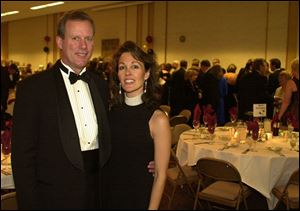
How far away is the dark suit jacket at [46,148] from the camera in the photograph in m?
1.79

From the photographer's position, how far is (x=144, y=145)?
2080 millimetres

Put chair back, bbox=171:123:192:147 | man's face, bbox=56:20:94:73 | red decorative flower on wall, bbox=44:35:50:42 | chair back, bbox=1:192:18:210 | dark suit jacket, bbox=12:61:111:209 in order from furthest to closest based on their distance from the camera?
red decorative flower on wall, bbox=44:35:50:42, chair back, bbox=171:123:192:147, chair back, bbox=1:192:18:210, man's face, bbox=56:20:94:73, dark suit jacket, bbox=12:61:111:209

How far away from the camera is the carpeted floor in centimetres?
395

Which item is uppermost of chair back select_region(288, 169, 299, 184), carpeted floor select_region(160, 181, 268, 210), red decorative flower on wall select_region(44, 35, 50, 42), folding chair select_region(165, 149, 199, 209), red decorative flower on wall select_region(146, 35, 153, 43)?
red decorative flower on wall select_region(44, 35, 50, 42)

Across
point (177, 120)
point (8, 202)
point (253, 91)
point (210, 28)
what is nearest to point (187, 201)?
point (253, 91)

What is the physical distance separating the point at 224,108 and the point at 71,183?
20.8 ft

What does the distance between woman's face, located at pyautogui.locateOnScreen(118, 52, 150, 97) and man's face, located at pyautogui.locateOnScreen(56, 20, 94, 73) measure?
0.65ft

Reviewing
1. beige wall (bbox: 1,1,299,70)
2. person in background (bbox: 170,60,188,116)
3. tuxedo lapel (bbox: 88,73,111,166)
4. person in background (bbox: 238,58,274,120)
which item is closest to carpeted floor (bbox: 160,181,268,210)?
person in background (bbox: 238,58,274,120)

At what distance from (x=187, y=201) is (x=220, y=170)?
4.09 feet

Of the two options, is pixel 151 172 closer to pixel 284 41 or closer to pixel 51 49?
pixel 284 41

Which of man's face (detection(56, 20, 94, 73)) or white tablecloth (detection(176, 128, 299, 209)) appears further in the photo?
white tablecloth (detection(176, 128, 299, 209))

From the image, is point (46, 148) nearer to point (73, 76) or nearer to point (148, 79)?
point (73, 76)

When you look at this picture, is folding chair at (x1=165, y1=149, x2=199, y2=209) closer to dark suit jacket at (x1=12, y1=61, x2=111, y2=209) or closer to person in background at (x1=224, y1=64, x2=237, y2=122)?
dark suit jacket at (x1=12, y1=61, x2=111, y2=209)

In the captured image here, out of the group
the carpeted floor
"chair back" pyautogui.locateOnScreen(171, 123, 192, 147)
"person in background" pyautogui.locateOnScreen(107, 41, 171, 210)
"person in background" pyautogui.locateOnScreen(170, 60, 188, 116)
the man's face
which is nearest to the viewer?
the man's face
